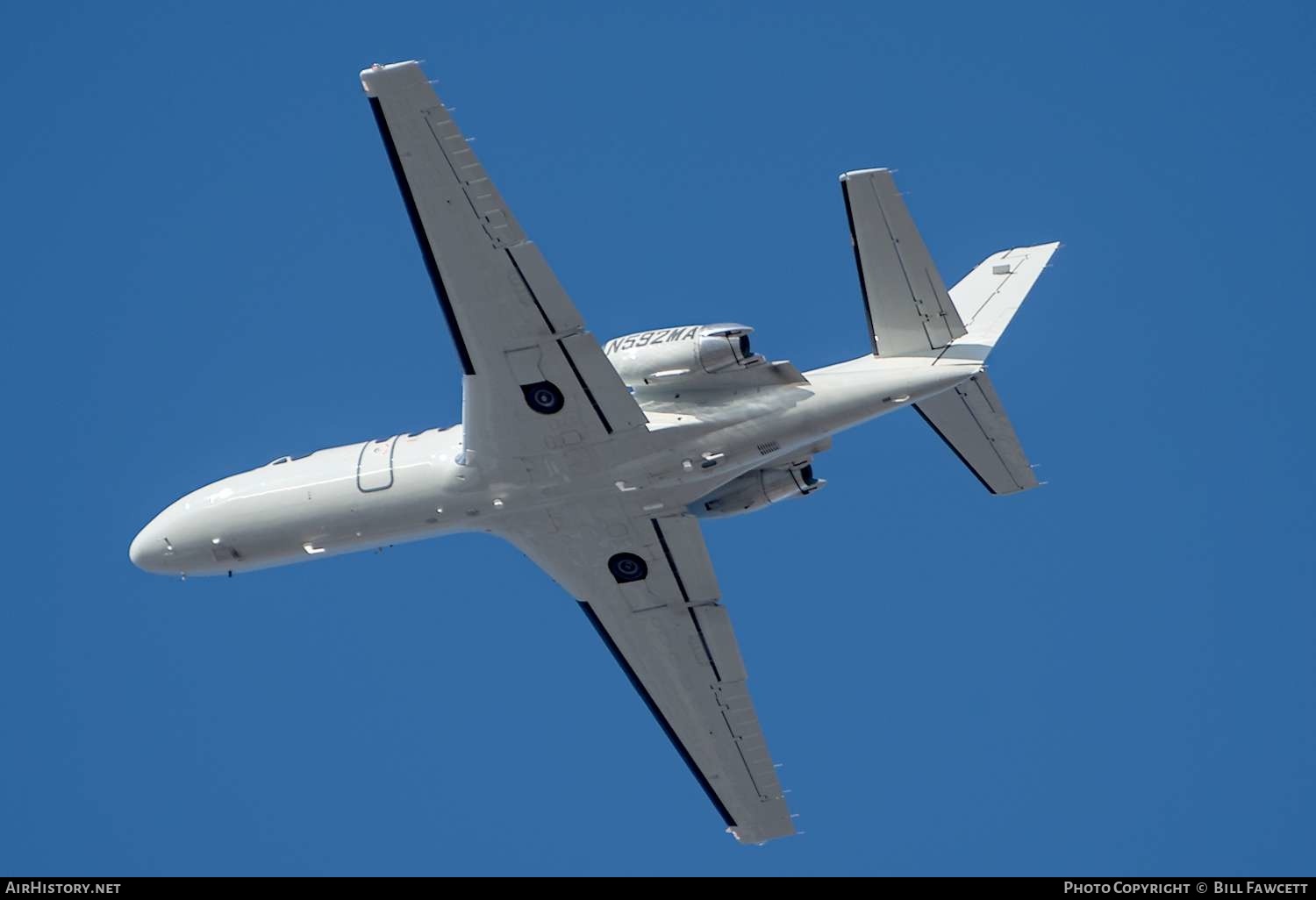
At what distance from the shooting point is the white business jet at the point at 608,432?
33344mm

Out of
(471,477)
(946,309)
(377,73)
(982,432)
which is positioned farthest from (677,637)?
(377,73)

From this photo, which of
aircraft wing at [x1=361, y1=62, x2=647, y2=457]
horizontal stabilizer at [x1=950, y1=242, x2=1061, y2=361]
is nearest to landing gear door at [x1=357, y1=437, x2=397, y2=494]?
aircraft wing at [x1=361, y1=62, x2=647, y2=457]

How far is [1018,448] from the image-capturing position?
3675 cm

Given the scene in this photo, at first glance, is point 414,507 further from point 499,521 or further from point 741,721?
point 741,721

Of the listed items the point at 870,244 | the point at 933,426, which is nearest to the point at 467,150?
the point at 870,244

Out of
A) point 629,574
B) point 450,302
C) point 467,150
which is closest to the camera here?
point 467,150

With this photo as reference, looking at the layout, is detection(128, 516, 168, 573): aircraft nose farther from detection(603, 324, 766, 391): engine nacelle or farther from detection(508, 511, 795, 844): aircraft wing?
detection(603, 324, 766, 391): engine nacelle

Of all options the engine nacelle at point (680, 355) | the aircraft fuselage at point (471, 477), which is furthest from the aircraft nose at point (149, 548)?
the engine nacelle at point (680, 355)

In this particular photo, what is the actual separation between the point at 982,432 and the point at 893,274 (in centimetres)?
416

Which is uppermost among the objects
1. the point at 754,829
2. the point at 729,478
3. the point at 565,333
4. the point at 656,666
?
the point at 565,333

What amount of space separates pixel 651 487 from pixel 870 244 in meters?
6.75

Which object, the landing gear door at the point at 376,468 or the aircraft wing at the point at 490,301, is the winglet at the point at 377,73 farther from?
the landing gear door at the point at 376,468

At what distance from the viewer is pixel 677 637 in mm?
40344

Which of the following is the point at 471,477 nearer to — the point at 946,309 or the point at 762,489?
the point at 762,489
